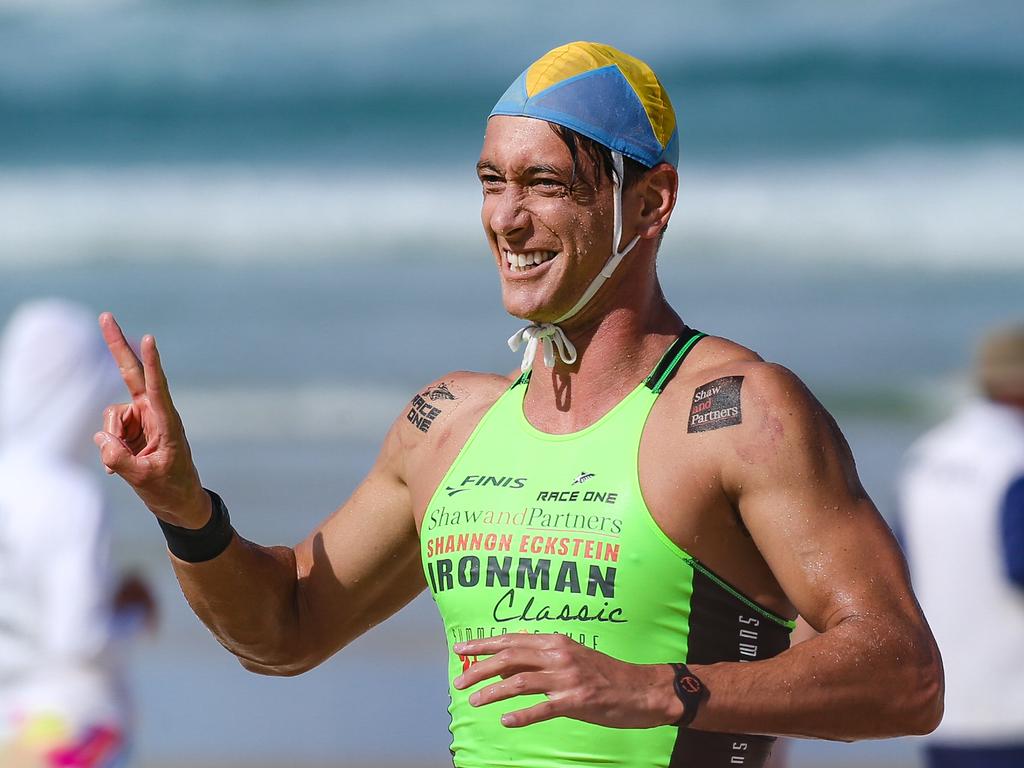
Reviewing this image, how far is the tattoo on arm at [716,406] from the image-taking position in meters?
2.87

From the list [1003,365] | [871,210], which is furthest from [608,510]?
[871,210]

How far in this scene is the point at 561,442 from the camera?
10.2ft

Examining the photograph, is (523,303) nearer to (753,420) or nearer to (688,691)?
(753,420)

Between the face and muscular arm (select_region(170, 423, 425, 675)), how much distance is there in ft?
1.87

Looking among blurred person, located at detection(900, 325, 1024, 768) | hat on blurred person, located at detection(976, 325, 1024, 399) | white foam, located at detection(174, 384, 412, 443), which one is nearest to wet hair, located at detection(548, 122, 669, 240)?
blurred person, located at detection(900, 325, 1024, 768)

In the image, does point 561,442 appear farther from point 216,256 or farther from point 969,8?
point 969,8

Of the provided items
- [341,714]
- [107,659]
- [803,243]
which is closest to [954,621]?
[107,659]

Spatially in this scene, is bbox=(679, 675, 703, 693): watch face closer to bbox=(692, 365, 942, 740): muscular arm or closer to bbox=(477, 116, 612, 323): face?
bbox=(692, 365, 942, 740): muscular arm

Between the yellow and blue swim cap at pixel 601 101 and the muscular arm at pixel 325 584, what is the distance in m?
0.80

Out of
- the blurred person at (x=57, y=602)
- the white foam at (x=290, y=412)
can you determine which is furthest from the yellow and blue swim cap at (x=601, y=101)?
the white foam at (x=290, y=412)

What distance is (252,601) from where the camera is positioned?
3324 millimetres

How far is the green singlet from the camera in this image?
2879mm

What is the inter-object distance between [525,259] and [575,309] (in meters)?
0.14

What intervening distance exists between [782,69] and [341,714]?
69.3 feet
